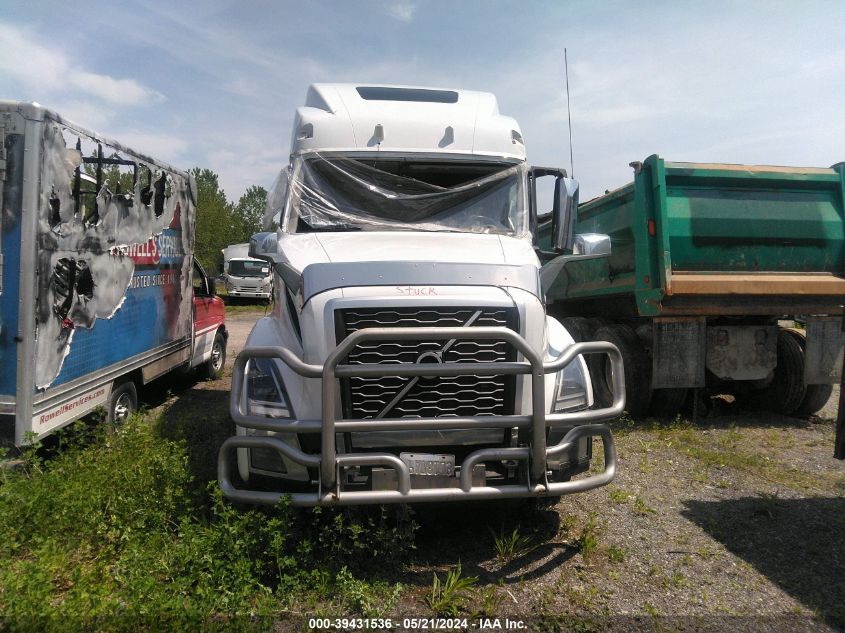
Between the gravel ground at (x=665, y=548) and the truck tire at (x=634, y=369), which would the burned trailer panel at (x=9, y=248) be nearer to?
the gravel ground at (x=665, y=548)

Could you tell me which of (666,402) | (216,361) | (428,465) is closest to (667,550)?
(428,465)

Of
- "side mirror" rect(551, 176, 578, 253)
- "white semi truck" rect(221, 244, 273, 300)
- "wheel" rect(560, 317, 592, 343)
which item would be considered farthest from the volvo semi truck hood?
"white semi truck" rect(221, 244, 273, 300)

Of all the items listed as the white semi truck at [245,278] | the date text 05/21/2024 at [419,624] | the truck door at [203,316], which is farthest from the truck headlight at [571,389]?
the white semi truck at [245,278]

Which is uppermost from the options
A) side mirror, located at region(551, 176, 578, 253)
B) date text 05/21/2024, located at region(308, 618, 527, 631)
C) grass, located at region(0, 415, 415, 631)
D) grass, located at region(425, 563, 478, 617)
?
side mirror, located at region(551, 176, 578, 253)

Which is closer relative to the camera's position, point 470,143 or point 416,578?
point 416,578

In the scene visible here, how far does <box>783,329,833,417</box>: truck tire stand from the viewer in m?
6.60

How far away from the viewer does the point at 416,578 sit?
326 cm

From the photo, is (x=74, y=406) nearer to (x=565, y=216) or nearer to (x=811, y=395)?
(x=565, y=216)

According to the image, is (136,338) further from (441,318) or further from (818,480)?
(818,480)

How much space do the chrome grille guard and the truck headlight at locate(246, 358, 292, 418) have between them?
9 centimetres

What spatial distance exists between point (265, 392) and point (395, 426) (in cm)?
85

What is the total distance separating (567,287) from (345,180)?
15.6ft


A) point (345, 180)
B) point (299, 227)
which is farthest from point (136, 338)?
point (345, 180)

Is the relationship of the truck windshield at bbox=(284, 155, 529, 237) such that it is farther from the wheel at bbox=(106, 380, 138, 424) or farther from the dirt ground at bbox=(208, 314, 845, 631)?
the wheel at bbox=(106, 380, 138, 424)
